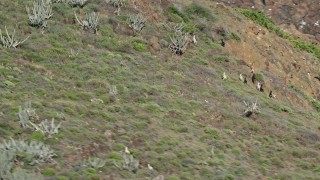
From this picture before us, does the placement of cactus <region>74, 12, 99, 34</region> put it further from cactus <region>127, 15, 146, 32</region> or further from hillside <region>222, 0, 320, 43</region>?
hillside <region>222, 0, 320, 43</region>

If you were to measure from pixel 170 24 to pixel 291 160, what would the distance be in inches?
521

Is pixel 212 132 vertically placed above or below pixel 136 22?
below

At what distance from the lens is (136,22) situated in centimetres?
2470

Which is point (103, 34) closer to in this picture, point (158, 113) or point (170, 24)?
point (170, 24)

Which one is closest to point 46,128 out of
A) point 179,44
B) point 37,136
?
point 37,136

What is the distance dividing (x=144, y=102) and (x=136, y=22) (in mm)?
8027

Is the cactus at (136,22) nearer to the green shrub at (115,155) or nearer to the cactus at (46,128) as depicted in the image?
the cactus at (46,128)

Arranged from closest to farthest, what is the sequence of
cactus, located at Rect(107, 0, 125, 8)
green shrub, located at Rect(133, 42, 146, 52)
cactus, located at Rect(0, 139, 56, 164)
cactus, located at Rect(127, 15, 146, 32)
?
cactus, located at Rect(0, 139, 56, 164), green shrub, located at Rect(133, 42, 146, 52), cactus, located at Rect(127, 15, 146, 32), cactus, located at Rect(107, 0, 125, 8)

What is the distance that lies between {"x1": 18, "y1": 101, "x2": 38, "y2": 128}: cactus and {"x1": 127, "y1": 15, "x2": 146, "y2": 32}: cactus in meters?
11.3

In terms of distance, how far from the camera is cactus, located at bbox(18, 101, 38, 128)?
13273 mm

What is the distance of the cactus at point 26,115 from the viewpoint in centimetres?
1327

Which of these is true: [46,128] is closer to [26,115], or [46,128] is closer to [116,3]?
[26,115]

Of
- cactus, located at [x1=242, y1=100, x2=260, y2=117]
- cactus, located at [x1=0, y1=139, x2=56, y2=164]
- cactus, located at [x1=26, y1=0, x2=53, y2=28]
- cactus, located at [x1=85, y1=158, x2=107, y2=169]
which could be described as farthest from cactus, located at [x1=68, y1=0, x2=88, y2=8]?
cactus, located at [x1=85, y1=158, x2=107, y2=169]

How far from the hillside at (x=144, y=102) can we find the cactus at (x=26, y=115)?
3cm
